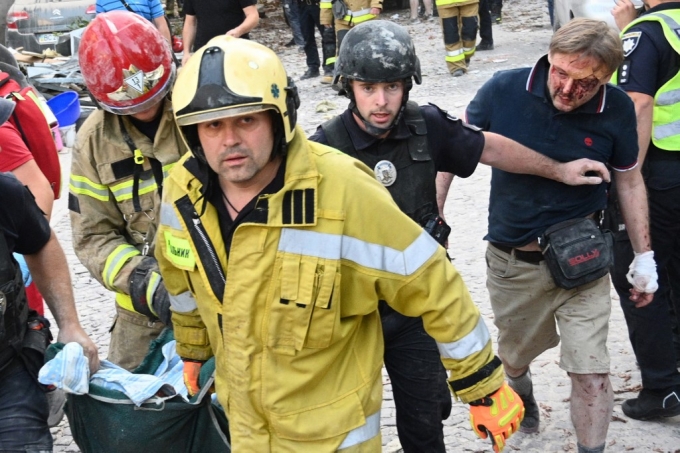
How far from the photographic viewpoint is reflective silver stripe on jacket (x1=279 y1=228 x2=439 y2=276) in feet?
8.51

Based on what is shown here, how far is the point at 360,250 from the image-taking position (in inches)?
104

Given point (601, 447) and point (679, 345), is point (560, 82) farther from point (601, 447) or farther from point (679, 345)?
point (679, 345)

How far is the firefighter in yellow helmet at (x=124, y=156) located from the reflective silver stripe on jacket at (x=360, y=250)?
109 cm

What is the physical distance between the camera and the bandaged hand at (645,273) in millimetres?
4047

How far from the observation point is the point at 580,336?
3.87 m

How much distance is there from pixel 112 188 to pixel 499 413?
5.67 ft

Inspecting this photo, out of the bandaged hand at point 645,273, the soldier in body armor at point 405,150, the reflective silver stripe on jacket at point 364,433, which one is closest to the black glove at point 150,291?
the soldier in body armor at point 405,150

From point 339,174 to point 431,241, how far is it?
0.34m

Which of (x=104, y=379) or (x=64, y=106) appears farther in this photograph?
(x=64, y=106)

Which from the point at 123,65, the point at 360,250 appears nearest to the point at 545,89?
the point at 360,250

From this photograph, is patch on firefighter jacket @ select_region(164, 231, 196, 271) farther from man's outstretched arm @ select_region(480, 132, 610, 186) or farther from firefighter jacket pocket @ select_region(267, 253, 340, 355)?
man's outstretched arm @ select_region(480, 132, 610, 186)

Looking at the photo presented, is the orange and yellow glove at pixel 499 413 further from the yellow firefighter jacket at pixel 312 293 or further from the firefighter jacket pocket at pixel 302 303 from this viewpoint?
the firefighter jacket pocket at pixel 302 303

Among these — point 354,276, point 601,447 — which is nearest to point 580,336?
point 601,447

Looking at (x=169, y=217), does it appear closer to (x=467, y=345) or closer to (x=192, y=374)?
(x=192, y=374)
